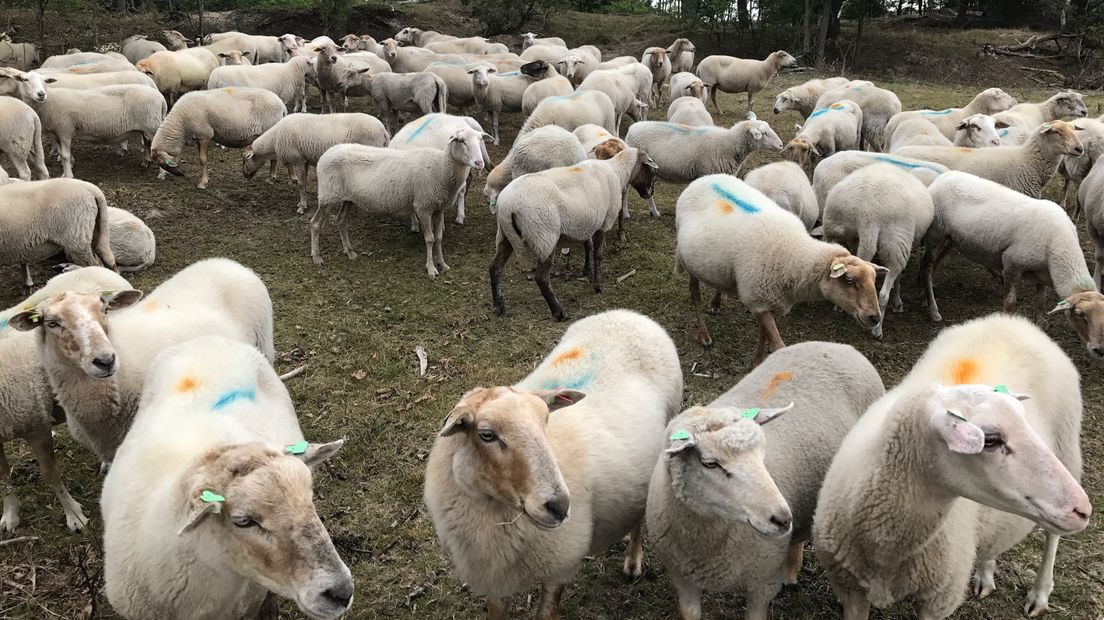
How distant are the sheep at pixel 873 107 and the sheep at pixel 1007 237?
498cm

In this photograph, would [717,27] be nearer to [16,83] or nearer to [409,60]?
[409,60]

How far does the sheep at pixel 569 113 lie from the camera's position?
10.6 m

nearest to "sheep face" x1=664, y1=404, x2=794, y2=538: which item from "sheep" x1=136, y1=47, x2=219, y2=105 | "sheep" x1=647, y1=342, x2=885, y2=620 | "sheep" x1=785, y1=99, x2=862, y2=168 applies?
"sheep" x1=647, y1=342, x2=885, y2=620

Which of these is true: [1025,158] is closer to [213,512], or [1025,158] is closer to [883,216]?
[883,216]

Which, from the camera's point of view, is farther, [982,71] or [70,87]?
[982,71]

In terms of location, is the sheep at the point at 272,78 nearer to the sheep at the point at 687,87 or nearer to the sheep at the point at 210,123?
the sheep at the point at 210,123

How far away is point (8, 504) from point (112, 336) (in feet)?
4.08

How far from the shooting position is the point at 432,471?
11.2 ft

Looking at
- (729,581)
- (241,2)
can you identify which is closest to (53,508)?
(729,581)

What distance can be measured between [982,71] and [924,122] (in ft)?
44.5

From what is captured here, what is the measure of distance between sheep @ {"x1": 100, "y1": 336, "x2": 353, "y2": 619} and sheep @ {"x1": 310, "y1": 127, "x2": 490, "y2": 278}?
4.48 m

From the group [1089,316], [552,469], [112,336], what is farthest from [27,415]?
[1089,316]

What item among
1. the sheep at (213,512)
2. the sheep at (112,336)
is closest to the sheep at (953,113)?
the sheep at (112,336)

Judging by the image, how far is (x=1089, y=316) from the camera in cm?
561
